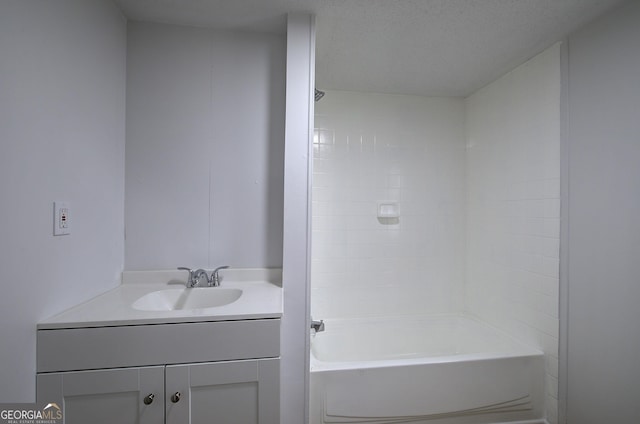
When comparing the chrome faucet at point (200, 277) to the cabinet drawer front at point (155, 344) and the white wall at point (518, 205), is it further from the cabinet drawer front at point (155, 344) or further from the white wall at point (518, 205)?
the white wall at point (518, 205)

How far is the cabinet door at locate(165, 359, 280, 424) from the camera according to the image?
3.66 feet

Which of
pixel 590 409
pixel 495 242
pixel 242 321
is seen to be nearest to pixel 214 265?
pixel 242 321

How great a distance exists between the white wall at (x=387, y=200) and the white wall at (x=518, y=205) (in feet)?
Result: 0.58

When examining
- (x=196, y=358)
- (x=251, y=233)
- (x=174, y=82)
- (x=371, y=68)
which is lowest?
(x=196, y=358)

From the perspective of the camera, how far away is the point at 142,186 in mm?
1602

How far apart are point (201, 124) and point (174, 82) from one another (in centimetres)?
28

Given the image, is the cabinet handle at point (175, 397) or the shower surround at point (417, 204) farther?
the shower surround at point (417, 204)

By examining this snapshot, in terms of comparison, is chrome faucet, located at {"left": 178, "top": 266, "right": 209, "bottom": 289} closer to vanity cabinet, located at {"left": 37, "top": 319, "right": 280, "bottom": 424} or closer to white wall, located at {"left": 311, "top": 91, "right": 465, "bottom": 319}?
vanity cabinet, located at {"left": 37, "top": 319, "right": 280, "bottom": 424}

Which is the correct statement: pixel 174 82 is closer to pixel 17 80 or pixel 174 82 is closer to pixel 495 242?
pixel 17 80

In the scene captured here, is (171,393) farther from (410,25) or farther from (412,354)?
(410,25)

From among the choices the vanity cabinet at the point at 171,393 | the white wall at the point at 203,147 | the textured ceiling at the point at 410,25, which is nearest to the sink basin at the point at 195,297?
the white wall at the point at 203,147

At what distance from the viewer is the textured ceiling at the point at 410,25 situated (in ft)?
4.57

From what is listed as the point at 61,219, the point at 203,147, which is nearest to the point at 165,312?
the point at 61,219

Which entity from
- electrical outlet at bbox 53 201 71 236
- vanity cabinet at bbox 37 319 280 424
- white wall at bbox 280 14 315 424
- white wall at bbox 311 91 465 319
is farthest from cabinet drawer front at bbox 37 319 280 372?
white wall at bbox 311 91 465 319
